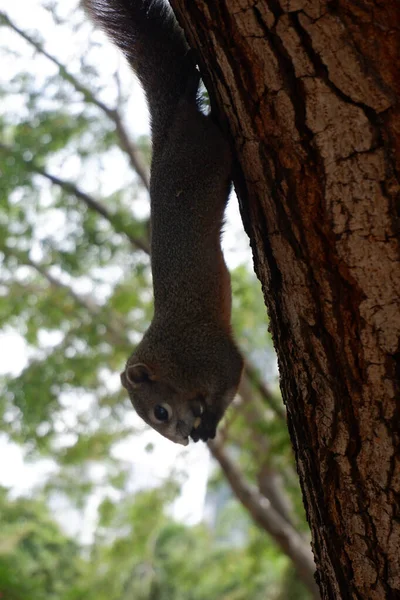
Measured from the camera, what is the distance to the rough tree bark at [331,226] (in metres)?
1.24

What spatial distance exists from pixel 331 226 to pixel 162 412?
7.20 feet

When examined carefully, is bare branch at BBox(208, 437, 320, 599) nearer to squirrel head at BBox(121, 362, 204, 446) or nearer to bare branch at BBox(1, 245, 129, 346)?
bare branch at BBox(1, 245, 129, 346)

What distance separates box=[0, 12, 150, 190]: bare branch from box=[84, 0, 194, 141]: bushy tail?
1.93m

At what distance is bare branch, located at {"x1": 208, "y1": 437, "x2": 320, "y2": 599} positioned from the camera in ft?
18.6

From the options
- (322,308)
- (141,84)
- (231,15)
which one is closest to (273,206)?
(322,308)

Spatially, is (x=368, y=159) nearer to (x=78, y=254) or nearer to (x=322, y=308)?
(x=322, y=308)

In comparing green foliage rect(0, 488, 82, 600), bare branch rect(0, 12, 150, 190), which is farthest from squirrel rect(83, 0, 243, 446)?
green foliage rect(0, 488, 82, 600)

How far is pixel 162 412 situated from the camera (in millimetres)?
3350

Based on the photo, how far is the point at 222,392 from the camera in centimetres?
329

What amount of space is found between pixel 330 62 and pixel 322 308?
47cm

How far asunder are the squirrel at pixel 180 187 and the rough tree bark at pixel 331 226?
0.74 m

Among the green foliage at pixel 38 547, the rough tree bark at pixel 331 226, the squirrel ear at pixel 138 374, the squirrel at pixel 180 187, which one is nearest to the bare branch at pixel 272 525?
the green foliage at pixel 38 547

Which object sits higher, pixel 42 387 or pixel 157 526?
pixel 42 387

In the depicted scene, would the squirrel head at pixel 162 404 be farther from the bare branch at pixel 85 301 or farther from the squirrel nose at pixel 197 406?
the bare branch at pixel 85 301
